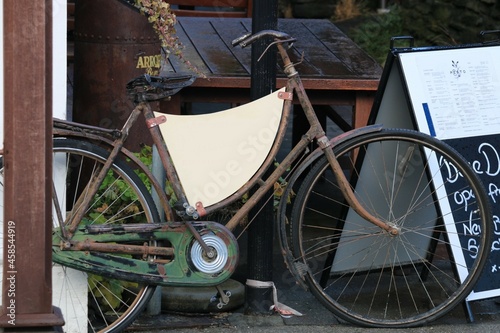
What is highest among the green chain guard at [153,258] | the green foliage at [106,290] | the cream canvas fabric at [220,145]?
the cream canvas fabric at [220,145]

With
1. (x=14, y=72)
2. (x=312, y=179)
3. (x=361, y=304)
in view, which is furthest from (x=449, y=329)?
(x=14, y=72)

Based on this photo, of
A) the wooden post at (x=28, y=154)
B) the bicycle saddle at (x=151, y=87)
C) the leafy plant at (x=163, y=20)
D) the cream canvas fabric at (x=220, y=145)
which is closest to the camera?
the wooden post at (x=28, y=154)

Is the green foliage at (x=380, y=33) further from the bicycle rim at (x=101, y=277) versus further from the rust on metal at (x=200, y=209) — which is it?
the rust on metal at (x=200, y=209)

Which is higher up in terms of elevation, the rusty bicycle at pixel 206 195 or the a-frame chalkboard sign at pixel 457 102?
the a-frame chalkboard sign at pixel 457 102

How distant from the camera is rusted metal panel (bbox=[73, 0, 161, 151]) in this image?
4.66 meters

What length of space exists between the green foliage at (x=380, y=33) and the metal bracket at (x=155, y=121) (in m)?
5.76

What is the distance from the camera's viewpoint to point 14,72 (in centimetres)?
278

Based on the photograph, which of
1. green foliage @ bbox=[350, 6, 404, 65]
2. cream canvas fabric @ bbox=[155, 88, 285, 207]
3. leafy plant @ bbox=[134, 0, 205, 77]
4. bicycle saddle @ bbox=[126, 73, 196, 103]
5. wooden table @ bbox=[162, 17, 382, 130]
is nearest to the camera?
bicycle saddle @ bbox=[126, 73, 196, 103]

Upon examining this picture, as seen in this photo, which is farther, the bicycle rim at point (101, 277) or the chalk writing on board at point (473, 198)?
the chalk writing on board at point (473, 198)

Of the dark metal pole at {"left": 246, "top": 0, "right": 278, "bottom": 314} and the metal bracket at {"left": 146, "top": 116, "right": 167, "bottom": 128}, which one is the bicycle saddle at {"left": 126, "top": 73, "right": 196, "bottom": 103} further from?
the dark metal pole at {"left": 246, "top": 0, "right": 278, "bottom": 314}

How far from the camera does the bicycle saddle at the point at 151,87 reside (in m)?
4.09

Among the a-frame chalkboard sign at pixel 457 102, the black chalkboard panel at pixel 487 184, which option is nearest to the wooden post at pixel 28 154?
the a-frame chalkboard sign at pixel 457 102

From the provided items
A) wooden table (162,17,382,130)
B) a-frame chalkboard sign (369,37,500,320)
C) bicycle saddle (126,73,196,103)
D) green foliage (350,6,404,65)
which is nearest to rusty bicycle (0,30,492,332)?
bicycle saddle (126,73,196,103)

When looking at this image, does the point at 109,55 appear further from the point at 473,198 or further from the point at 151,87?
the point at 473,198
